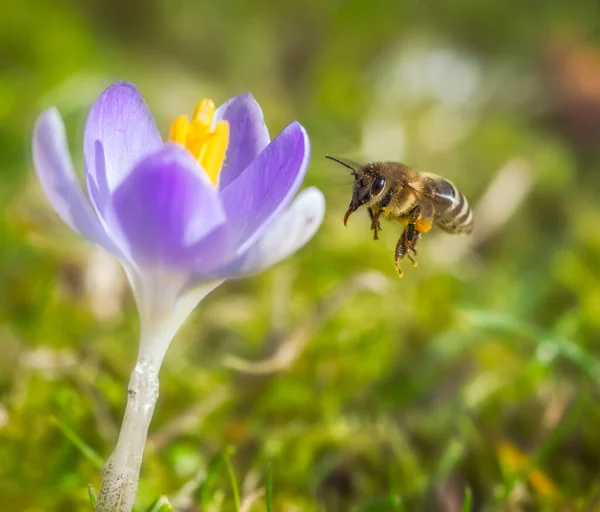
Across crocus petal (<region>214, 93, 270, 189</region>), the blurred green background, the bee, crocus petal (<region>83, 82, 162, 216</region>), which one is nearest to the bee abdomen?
the bee

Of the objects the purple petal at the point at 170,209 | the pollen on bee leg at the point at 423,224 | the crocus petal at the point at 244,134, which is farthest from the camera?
the pollen on bee leg at the point at 423,224

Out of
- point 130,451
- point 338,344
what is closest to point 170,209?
point 130,451

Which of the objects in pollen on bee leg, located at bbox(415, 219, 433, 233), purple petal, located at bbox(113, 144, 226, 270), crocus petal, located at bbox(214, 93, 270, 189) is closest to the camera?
purple petal, located at bbox(113, 144, 226, 270)

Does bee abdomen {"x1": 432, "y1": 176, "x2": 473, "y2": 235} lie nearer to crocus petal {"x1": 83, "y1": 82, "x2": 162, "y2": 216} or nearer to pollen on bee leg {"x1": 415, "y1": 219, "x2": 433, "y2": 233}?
pollen on bee leg {"x1": 415, "y1": 219, "x2": 433, "y2": 233}

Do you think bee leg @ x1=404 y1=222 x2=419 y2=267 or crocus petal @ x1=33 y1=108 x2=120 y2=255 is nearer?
crocus petal @ x1=33 y1=108 x2=120 y2=255

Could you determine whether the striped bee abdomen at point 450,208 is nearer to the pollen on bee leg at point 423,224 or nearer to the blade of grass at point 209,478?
the pollen on bee leg at point 423,224

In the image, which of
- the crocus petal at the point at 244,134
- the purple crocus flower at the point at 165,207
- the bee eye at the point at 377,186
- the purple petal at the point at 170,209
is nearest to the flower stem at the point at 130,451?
the purple crocus flower at the point at 165,207
